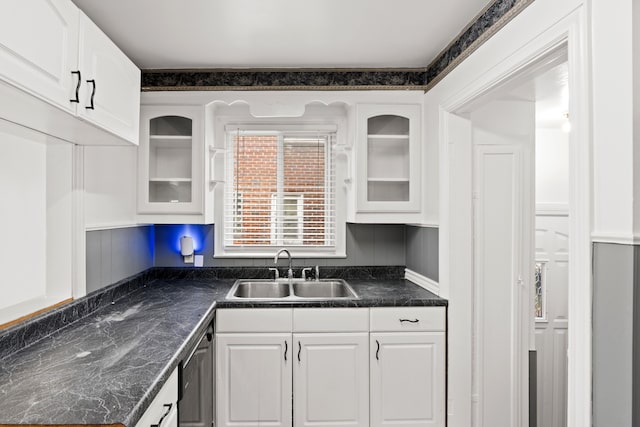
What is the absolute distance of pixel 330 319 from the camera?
2.44 m

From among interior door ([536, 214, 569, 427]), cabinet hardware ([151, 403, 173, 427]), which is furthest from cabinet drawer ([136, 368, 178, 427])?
interior door ([536, 214, 569, 427])

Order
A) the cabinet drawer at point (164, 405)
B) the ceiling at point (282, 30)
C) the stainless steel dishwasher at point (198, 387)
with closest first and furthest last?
the cabinet drawer at point (164, 405)
the stainless steel dishwasher at point (198, 387)
the ceiling at point (282, 30)

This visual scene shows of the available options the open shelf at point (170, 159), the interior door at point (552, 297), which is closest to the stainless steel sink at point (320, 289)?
the open shelf at point (170, 159)

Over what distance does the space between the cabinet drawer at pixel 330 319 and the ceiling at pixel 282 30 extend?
1562mm

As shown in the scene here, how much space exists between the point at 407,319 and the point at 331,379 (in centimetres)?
58

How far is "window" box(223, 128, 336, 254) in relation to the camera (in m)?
3.19

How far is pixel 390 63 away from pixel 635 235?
1.92m

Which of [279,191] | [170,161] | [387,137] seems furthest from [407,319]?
[170,161]

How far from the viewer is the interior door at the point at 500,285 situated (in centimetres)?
248

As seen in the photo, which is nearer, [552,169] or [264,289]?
[264,289]

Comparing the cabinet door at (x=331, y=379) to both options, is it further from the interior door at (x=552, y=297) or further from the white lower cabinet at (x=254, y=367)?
the interior door at (x=552, y=297)

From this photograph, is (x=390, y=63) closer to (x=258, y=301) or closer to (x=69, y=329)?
(x=258, y=301)

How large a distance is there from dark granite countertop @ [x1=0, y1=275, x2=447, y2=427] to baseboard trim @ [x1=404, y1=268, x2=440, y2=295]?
0.23ft

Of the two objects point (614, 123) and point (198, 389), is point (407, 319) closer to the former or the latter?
point (198, 389)
